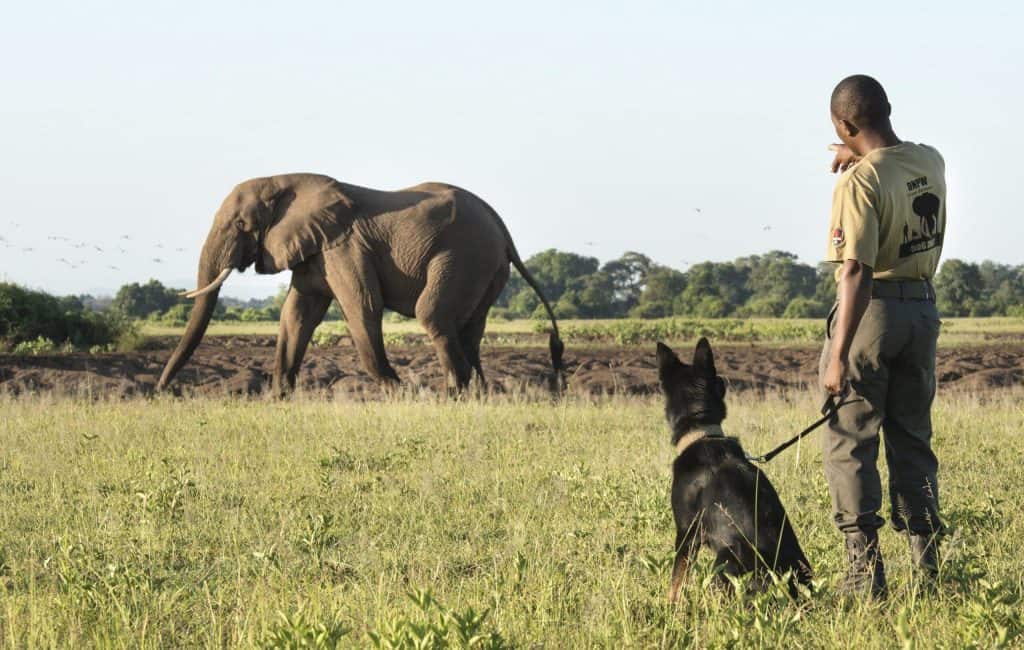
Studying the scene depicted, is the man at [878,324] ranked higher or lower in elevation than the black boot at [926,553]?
higher

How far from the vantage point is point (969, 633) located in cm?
416

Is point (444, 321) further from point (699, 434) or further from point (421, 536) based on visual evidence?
point (699, 434)

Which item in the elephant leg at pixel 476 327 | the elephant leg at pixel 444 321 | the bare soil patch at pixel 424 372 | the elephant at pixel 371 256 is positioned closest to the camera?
the elephant leg at pixel 444 321

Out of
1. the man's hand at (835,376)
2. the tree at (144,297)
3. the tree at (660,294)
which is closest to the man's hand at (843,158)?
the man's hand at (835,376)

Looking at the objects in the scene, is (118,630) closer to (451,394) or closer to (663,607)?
(663,607)

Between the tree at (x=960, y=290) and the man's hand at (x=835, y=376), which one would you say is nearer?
the man's hand at (x=835, y=376)

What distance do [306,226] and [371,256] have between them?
0.87 meters

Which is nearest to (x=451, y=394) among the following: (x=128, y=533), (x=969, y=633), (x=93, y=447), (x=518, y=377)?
(x=518, y=377)

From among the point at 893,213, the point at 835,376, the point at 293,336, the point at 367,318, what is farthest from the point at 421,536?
the point at 293,336

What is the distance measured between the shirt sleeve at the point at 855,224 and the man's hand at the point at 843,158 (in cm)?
38

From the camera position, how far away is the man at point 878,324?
5.21 meters

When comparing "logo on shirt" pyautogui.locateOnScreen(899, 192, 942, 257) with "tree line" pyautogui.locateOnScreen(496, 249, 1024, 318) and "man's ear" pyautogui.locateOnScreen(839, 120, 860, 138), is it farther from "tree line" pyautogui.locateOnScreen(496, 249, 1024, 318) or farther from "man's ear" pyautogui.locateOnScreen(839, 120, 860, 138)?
"tree line" pyautogui.locateOnScreen(496, 249, 1024, 318)

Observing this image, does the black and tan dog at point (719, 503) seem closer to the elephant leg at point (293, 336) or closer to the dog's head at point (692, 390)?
the dog's head at point (692, 390)

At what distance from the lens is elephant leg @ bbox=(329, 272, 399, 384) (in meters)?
14.9
